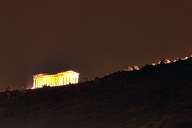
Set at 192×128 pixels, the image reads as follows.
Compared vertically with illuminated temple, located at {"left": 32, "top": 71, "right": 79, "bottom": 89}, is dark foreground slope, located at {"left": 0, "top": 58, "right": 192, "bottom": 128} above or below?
below

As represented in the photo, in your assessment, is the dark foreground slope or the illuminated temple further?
the illuminated temple

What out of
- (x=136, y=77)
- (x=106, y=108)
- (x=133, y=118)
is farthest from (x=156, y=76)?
(x=133, y=118)

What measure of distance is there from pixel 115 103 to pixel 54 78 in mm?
33066

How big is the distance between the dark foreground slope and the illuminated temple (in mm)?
13786

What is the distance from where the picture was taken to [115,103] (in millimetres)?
74062

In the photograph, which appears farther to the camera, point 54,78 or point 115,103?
point 54,78

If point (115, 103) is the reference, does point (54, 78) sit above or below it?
above

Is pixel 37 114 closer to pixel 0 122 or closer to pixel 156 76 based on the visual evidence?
pixel 0 122

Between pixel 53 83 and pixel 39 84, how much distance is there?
2146 mm

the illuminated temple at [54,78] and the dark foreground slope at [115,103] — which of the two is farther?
the illuminated temple at [54,78]

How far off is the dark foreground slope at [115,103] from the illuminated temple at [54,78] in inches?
543

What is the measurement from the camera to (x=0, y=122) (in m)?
75.8

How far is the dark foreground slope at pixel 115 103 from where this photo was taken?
66.3 meters

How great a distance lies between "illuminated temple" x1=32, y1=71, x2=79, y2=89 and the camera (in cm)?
10282
